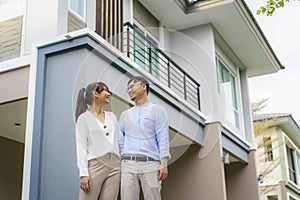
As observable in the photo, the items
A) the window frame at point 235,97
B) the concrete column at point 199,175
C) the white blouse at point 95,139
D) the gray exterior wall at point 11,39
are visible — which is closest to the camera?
the white blouse at point 95,139

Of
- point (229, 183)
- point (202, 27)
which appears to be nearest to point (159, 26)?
point (202, 27)

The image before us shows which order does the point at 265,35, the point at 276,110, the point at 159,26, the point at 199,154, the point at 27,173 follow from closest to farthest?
the point at 27,173 < the point at 199,154 < the point at 159,26 < the point at 265,35 < the point at 276,110

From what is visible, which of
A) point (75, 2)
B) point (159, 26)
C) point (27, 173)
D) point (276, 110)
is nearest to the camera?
point (27, 173)

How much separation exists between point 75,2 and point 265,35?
4462 mm

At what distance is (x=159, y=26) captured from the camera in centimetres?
825

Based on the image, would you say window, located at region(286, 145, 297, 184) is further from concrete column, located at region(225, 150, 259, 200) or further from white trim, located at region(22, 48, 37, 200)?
white trim, located at region(22, 48, 37, 200)

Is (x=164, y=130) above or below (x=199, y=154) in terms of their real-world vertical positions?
below

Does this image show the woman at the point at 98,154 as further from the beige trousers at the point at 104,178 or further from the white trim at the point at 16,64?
the white trim at the point at 16,64

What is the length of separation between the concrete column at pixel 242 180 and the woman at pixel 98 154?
6491 mm

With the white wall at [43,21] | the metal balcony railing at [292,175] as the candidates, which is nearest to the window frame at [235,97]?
the white wall at [43,21]

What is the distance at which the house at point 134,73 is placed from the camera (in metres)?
4.21

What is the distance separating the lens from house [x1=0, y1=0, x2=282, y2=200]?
166 inches

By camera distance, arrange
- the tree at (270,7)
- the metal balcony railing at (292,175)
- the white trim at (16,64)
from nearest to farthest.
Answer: the tree at (270,7) < the white trim at (16,64) < the metal balcony railing at (292,175)

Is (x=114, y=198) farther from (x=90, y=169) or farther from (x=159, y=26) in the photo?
(x=159, y=26)
